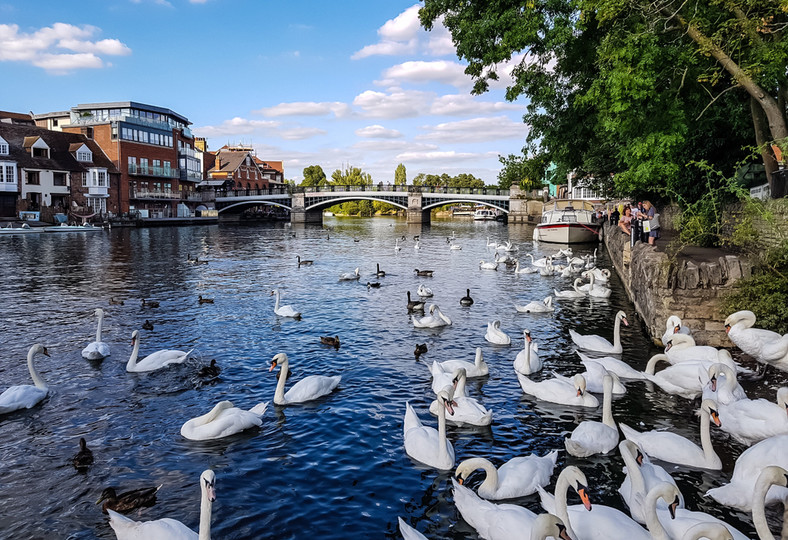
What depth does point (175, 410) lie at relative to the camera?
396 inches

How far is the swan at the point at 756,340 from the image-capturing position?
10.5 meters

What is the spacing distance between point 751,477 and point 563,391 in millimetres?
3678

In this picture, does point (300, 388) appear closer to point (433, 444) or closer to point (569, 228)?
point (433, 444)

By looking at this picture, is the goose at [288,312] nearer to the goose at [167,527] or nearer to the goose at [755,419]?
the goose at [167,527]

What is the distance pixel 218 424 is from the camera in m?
8.84

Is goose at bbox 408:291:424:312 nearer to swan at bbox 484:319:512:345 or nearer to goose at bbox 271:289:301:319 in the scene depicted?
goose at bbox 271:289:301:319

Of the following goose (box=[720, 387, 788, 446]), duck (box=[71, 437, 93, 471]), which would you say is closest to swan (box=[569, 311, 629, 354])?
goose (box=[720, 387, 788, 446])

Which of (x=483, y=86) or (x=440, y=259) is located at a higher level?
(x=483, y=86)

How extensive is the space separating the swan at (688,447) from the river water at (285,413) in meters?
0.17

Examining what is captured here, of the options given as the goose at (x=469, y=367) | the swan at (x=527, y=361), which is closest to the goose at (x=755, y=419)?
the swan at (x=527, y=361)

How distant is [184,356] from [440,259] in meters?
25.3

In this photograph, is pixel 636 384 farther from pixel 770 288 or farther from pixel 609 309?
pixel 609 309

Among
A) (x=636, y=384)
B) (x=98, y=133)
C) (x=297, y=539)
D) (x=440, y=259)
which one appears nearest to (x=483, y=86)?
(x=440, y=259)

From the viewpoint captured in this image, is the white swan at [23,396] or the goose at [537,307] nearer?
the white swan at [23,396]
